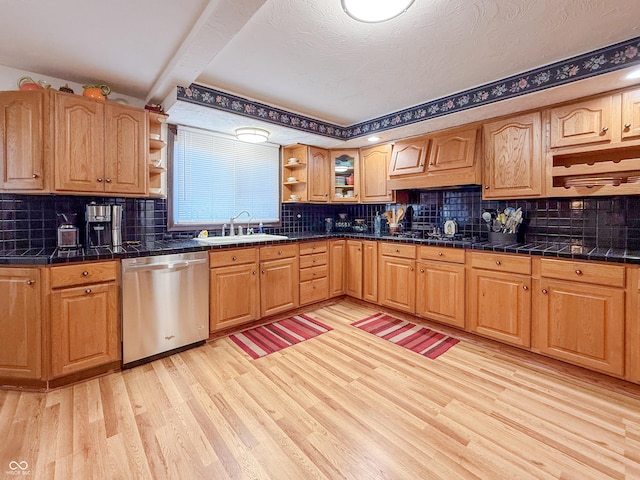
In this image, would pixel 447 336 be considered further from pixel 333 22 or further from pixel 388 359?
pixel 333 22

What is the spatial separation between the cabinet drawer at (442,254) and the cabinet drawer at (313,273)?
1.22m

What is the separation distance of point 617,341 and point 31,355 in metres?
4.05

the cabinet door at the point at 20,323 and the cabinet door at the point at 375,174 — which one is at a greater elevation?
the cabinet door at the point at 375,174

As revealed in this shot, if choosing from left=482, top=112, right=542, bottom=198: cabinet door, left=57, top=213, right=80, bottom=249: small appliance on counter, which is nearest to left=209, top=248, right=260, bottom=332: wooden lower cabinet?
left=57, top=213, right=80, bottom=249: small appliance on counter

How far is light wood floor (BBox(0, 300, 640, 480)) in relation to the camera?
1.45 metres

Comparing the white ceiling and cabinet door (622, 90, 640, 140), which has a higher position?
the white ceiling

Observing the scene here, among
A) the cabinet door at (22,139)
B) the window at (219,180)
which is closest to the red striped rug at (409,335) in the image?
the window at (219,180)

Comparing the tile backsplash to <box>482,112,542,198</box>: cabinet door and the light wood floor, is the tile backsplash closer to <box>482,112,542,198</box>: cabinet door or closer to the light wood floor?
<box>482,112,542,198</box>: cabinet door

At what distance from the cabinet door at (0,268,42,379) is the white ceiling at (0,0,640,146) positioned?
157 centimetres

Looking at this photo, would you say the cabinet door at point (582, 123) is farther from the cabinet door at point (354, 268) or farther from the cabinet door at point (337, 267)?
the cabinet door at point (337, 267)

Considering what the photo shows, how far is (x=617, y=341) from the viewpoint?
208 centimetres

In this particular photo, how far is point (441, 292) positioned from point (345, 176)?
216cm

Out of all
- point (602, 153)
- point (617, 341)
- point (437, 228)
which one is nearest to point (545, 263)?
point (617, 341)

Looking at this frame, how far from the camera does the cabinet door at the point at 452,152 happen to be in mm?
3000
